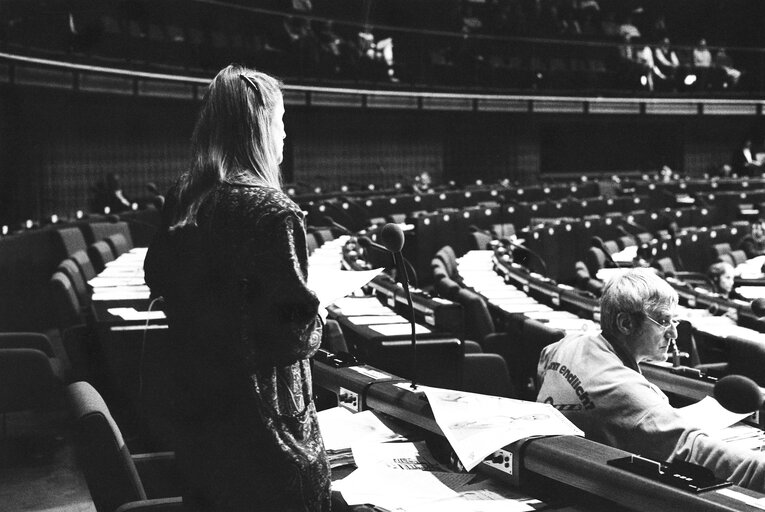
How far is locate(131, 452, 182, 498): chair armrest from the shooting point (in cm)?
226

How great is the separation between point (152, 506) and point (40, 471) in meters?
2.44

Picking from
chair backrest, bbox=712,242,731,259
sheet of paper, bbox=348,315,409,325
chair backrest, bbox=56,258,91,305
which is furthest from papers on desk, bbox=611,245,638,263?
sheet of paper, bbox=348,315,409,325

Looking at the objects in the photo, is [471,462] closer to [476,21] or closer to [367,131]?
[367,131]

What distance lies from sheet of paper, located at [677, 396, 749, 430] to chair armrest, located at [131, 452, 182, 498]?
128 centimetres

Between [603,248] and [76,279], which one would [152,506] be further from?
[603,248]

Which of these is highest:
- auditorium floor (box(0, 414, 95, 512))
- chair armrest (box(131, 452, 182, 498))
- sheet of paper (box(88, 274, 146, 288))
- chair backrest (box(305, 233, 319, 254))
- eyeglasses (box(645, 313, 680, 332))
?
eyeglasses (box(645, 313, 680, 332))

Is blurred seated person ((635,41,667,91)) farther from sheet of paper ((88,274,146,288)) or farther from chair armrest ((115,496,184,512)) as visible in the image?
chair armrest ((115,496,184,512))

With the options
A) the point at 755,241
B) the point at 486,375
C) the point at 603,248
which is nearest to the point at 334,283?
the point at 486,375

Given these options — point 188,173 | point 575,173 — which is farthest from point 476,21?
point 188,173

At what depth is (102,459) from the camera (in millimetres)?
1806

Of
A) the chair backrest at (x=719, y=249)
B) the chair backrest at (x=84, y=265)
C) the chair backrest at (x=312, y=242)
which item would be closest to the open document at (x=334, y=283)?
the chair backrest at (x=84, y=265)

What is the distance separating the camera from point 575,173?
67.5ft

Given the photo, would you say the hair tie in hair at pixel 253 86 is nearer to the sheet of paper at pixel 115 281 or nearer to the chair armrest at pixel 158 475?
the chair armrest at pixel 158 475

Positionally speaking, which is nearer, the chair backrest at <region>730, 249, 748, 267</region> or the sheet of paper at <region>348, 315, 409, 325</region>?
the sheet of paper at <region>348, 315, 409, 325</region>
